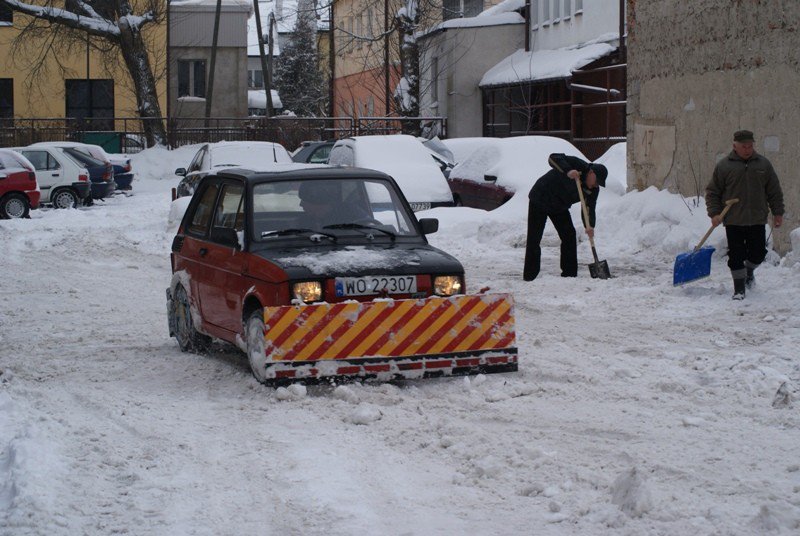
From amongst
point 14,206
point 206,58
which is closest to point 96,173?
point 14,206

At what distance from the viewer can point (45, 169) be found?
98.2 feet

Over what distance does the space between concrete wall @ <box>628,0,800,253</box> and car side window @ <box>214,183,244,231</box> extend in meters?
7.66

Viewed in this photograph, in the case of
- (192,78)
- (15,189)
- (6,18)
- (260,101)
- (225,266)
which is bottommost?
(225,266)

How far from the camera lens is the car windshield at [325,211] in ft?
29.6

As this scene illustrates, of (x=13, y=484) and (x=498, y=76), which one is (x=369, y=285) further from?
(x=498, y=76)

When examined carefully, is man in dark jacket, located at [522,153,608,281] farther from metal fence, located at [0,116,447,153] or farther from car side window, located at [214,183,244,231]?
metal fence, located at [0,116,447,153]

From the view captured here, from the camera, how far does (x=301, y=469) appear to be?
6328mm

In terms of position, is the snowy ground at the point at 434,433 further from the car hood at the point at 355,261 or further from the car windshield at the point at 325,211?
the car windshield at the point at 325,211

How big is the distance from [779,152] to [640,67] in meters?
4.61

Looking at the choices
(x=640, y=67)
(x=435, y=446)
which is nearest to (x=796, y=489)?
(x=435, y=446)

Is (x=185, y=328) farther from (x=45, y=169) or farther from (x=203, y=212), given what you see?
(x=45, y=169)

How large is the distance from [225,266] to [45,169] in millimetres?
22136

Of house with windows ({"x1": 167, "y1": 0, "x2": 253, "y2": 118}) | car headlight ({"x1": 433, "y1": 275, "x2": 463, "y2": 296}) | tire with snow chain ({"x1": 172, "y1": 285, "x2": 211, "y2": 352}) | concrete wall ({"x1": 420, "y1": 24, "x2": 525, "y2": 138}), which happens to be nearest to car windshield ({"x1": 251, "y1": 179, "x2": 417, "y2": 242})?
car headlight ({"x1": 433, "y1": 275, "x2": 463, "y2": 296})

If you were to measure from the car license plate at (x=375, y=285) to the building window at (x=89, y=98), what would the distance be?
47015 millimetres
